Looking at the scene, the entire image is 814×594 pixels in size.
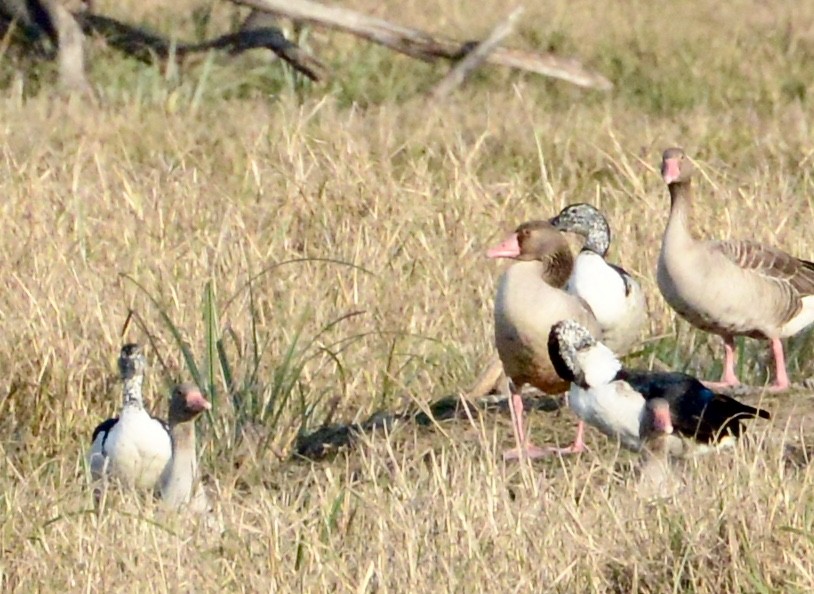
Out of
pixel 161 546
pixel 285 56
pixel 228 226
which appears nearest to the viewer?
pixel 161 546

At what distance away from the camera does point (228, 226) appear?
8148mm

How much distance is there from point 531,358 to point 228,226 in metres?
2.57

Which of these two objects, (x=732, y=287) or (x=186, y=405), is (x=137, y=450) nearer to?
(x=186, y=405)

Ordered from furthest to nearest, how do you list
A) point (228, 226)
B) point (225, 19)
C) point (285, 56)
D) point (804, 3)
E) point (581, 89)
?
point (804, 3) < point (225, 19) < point (581, 89) < point (285, 56) < point (228, 226)

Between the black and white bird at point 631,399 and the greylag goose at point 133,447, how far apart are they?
1.23 metres

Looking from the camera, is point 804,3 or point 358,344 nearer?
point 358,344

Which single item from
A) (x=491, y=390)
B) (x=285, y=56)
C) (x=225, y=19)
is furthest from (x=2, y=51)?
(x=491, y=390)

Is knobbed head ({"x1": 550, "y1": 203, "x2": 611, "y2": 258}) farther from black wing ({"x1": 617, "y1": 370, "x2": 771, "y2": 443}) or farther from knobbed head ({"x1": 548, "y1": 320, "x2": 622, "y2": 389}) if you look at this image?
black wing ({"x1": 617, "y1": 370, "x2": 771, "y2": 443})

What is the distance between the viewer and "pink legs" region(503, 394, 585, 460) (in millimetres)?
5605

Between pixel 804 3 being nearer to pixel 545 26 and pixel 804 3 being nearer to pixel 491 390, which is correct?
pixel 545 26

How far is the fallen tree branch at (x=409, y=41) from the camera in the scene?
456 inches

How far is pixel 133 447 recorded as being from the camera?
18.8 ft

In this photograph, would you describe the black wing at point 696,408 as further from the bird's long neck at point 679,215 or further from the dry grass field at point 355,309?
the bird's long neck at point 679,215

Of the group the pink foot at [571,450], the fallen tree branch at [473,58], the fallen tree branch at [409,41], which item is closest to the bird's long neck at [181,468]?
the pink foot at [571,450]
